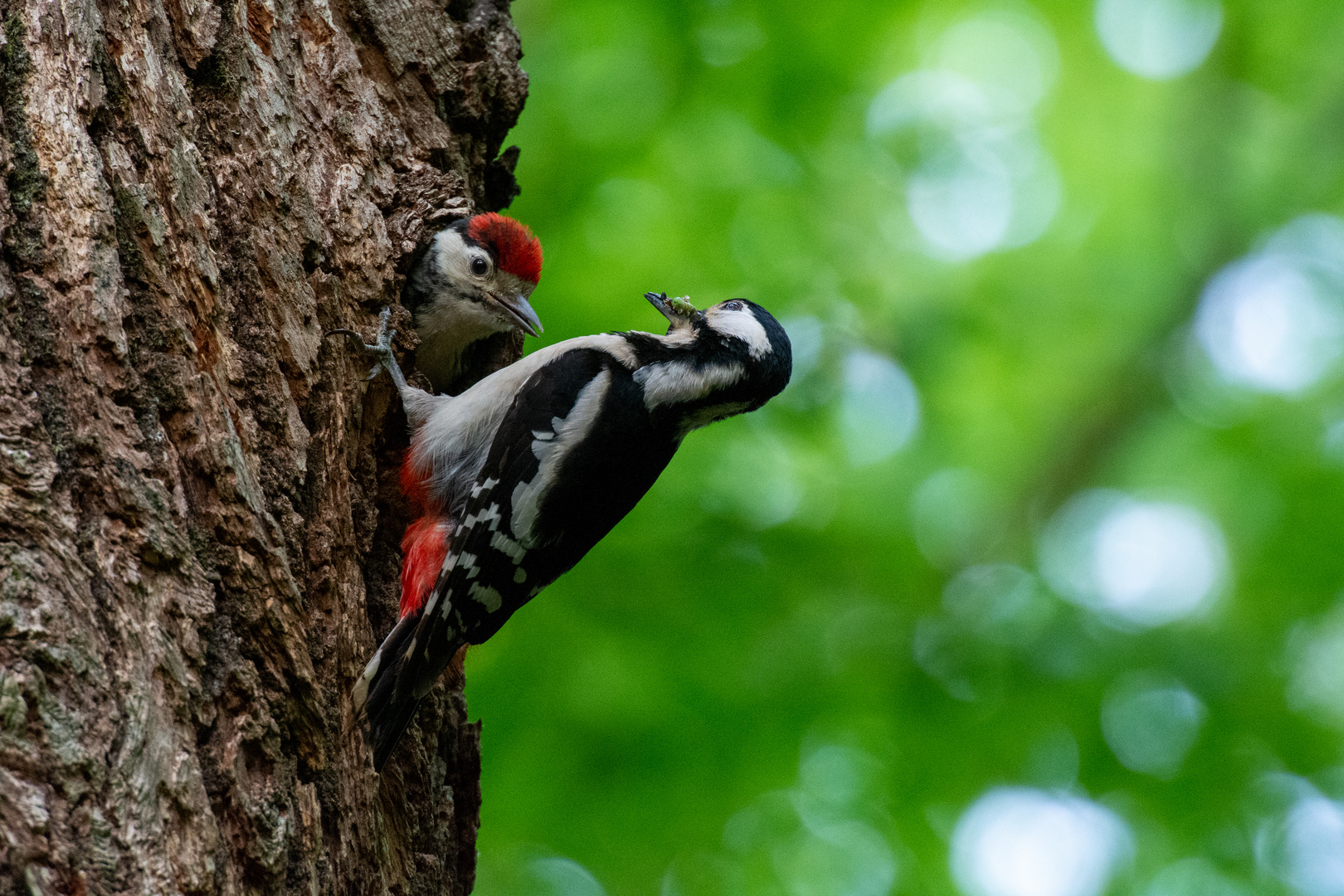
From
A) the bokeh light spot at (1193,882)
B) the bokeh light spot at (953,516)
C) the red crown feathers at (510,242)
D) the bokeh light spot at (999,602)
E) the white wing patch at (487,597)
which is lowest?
the white wing patch at (487,597)

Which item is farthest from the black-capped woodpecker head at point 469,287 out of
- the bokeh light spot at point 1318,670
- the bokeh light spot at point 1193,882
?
the bokeh light spot at point 1318,670

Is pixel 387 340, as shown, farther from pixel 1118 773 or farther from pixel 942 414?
pixel 1118 773

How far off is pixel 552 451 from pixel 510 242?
72cm

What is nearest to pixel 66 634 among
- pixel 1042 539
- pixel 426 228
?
pixel 426 228

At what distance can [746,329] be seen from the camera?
363 cm

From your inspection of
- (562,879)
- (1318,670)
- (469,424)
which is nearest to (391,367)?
(469,424)

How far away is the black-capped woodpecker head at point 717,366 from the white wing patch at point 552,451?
0.59 ft

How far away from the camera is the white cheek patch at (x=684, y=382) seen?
3504 millimetres

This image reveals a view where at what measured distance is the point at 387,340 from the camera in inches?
118

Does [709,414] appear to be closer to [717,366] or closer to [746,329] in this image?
[717,366]

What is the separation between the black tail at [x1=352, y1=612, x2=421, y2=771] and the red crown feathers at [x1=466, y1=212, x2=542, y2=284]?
1347 mm

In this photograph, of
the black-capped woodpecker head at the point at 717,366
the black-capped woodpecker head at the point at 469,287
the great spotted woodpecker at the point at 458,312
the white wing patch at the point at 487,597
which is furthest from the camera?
the black-capped woodpecker head at the point at 717,366

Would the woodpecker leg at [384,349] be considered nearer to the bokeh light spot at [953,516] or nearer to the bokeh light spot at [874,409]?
the bokeh light spot at [874,409]

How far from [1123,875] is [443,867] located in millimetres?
4519
